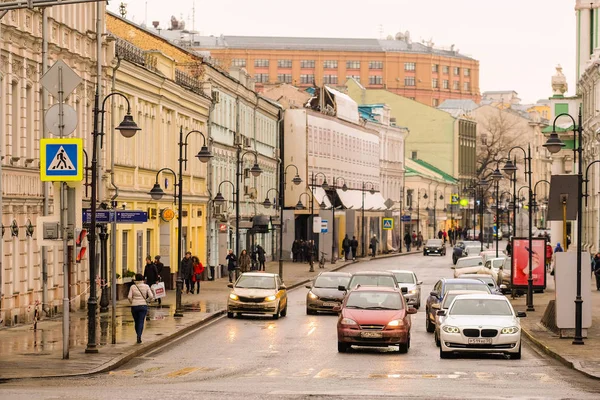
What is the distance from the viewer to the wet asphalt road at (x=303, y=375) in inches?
839

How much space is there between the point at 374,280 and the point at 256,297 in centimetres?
378

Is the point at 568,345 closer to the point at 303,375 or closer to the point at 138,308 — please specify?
the point at 303,375

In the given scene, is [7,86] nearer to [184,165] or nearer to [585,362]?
[585,362]

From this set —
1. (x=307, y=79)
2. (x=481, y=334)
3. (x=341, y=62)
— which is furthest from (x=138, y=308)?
(x=341, y=62)

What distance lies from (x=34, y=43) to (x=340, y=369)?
1559cm

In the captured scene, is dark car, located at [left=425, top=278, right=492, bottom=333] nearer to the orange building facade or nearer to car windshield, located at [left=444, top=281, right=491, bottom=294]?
car windshield, located at [left=444, top=281, right=491, bottom=294]

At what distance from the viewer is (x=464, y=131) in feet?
515

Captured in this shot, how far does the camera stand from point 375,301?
32094 millimetres

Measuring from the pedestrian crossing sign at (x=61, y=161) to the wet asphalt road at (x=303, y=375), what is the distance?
→ 12.4 feet

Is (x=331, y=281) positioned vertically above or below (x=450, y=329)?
Answer: above

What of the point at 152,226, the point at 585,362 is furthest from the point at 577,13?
the point at 585,362

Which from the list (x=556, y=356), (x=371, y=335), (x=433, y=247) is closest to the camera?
(x=556, y=356)

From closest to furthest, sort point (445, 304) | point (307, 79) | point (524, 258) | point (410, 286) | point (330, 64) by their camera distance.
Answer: point (445, 304) < point (410, 286) < point (524, 258) < point (307, 79) < point (330, 64)

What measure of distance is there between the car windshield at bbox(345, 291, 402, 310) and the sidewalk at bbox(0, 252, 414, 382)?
15.1 feet
